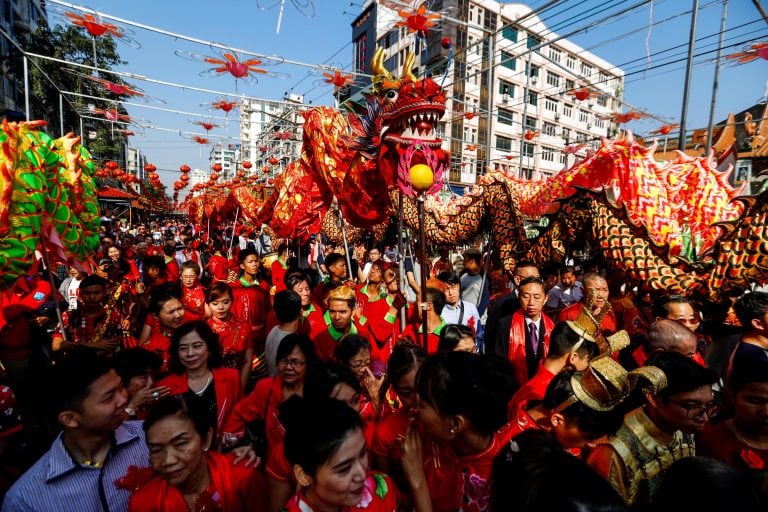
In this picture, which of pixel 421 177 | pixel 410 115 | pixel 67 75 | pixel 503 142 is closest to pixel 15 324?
pixel 421 177

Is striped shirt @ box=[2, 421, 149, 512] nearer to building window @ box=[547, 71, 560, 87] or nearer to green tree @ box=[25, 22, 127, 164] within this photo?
green tree @ box=[25, 22, 127, 164]

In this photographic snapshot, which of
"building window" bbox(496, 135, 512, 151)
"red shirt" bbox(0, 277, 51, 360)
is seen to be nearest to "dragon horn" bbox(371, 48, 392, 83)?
"red shirt" bbox(0, 277, 51, 360)

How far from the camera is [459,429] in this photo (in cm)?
147

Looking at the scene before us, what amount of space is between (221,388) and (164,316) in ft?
3.61

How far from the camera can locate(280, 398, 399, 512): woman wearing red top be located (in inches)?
52.1

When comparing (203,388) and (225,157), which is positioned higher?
(225,157)

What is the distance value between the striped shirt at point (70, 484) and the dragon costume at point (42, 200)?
5.60ft

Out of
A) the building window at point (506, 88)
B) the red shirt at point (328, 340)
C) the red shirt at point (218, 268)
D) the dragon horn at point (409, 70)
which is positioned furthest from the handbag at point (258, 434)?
the building window at point (506, 88)

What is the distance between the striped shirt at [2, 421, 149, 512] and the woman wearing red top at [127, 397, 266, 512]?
0.07m

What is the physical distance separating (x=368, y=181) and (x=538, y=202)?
2.78m

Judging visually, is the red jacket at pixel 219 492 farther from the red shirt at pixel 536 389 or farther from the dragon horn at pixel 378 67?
the dragon horn at pixel 378 67

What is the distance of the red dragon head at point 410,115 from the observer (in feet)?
11.4

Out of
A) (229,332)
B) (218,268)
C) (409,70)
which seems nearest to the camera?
(229,332)

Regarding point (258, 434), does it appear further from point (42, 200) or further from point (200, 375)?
point (42, 200)
